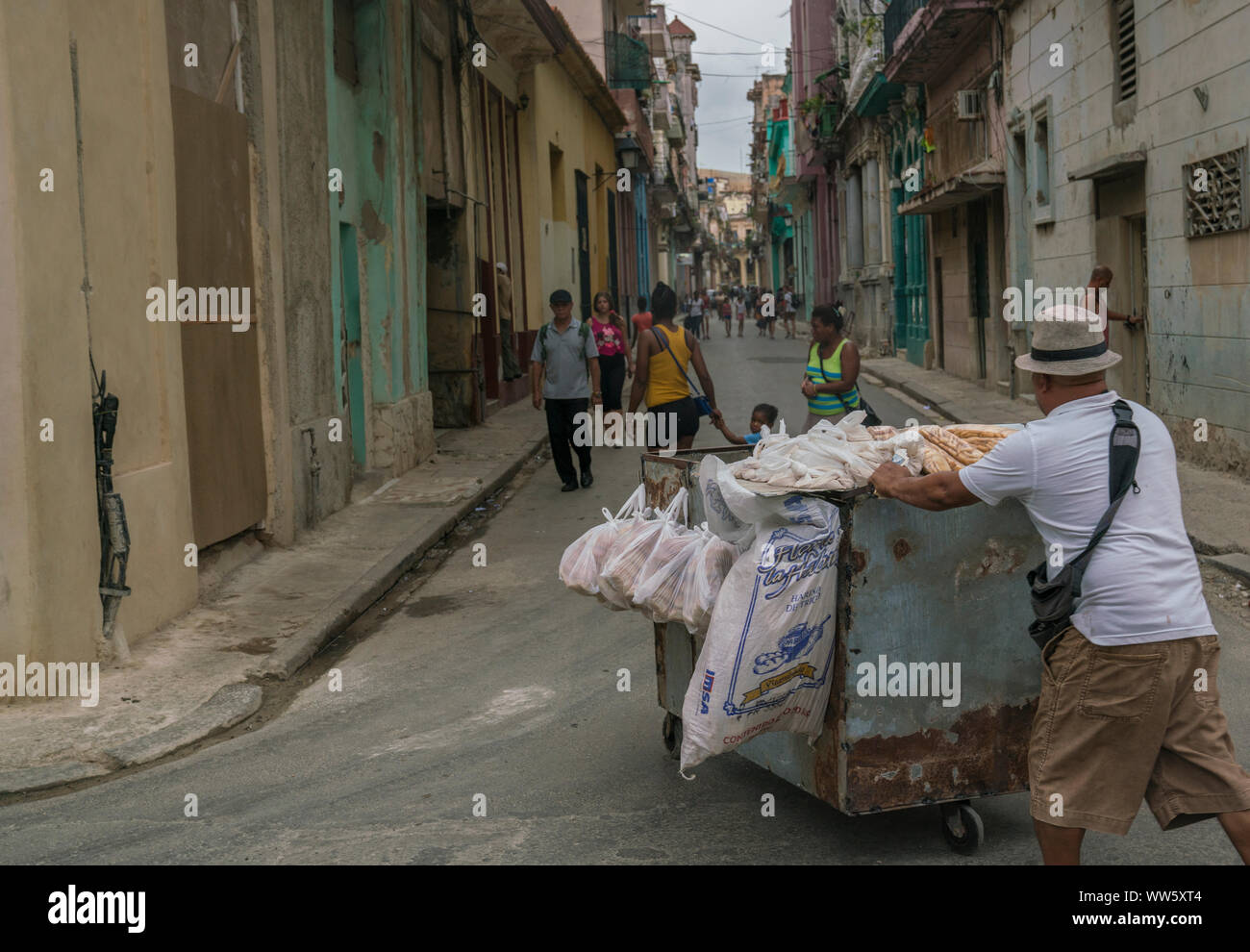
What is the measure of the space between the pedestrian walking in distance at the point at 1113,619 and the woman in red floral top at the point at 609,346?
1094 centimetres

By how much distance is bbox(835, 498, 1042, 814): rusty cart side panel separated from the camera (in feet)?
13.4

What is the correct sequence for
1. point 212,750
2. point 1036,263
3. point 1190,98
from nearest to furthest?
point 212,750 < point 1190,98 < point 1036,263

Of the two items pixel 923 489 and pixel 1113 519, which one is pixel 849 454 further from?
pixel 1113 519

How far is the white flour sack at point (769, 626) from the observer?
3.99m

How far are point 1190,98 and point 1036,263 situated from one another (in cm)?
615

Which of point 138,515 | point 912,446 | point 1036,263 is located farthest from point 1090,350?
point 1036,263

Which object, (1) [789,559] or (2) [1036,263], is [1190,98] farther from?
(1) [789,559]

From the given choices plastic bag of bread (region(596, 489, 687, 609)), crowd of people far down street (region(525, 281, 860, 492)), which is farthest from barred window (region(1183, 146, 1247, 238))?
plastic bag of bread (region(596, 489, 687, 609))

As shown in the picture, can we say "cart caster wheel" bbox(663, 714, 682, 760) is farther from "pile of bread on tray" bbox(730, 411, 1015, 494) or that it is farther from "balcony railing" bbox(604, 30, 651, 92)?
"balcony railing" bbox(604, 30, 651, 92)

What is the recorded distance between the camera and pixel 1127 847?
4285mm

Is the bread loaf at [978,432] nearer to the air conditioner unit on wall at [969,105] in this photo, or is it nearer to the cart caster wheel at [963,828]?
the cart caster wheel at [963,828]

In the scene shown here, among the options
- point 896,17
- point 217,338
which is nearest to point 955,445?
point 217,338

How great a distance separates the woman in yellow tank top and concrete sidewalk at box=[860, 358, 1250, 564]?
3331 mm

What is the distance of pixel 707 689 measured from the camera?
4.07 m
